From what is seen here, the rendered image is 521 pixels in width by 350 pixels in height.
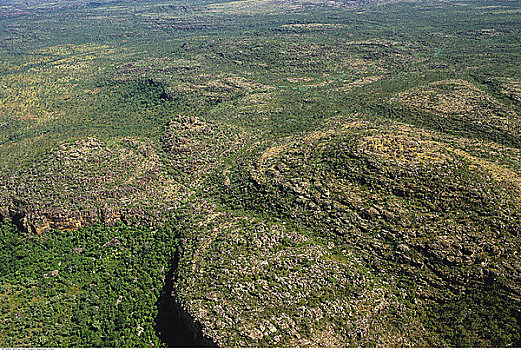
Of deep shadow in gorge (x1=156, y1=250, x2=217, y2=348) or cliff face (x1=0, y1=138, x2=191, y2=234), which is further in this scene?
cliff face (x1=0, y1=138, x2=191, y2=234)

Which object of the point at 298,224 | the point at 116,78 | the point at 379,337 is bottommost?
the point at 379,337

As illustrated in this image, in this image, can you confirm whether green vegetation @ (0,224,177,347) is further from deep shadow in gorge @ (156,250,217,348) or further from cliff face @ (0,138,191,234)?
cliff face @ (0,138,191,234)

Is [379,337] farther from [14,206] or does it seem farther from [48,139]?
[48,139]

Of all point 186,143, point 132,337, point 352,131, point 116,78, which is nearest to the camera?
point 132,337

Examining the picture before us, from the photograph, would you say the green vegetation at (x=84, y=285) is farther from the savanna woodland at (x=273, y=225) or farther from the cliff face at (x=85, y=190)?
the cliff face at (x=85, y=190)

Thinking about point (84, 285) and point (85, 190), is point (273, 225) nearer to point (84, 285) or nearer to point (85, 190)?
point (84, 285)

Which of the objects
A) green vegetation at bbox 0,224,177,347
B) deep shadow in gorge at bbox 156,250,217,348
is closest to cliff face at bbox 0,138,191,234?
green vegetation at bbox 0,224,177,347

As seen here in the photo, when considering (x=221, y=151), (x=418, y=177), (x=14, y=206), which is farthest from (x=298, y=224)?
(x=14, y=206)

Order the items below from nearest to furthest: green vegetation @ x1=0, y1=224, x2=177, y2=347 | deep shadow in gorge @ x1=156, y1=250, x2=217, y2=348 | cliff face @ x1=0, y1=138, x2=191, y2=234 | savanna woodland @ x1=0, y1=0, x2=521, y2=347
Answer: savanna woodland @ x1=0, y1=0, x2=521, y2=347, deep shadow in gorge @ x1=156, y1=250, x2=217, y2=348, green vegetation @ x1=0, y1=224, x2=177, y2=347, cliff face @ x1=0, y1=138, x2=191, y2=234

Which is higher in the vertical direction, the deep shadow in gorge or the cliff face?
the cliff face
